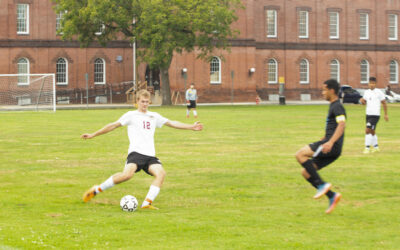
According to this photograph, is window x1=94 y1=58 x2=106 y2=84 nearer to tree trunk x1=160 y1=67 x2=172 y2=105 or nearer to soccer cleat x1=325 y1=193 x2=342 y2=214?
tree trunk x1=160 y1=67 x2=172 y2=105

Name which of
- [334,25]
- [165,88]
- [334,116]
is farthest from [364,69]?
[334,116]

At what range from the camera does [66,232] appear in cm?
912

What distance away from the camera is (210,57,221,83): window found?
68562mm

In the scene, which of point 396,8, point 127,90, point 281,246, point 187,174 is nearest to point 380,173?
point 187,174

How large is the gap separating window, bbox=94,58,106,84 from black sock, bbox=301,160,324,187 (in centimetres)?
5640

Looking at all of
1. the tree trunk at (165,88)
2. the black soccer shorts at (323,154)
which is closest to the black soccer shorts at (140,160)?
the black soccer shorts at (323,154)

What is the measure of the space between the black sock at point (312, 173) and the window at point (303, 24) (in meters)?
66.0

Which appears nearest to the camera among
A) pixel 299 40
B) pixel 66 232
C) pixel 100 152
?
pixel 66 232

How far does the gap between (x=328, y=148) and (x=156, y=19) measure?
4189 cm

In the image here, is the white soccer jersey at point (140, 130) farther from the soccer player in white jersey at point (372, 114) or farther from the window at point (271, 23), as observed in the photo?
the window at point (271, 23)

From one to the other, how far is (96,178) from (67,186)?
111 cm

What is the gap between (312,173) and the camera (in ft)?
35.6

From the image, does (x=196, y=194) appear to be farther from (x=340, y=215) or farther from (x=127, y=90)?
(x=127, y=90)

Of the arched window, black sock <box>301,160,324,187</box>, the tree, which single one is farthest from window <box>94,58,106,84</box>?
black sock <box>301,160,324,187</box>
